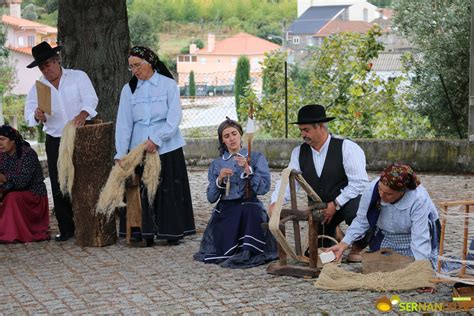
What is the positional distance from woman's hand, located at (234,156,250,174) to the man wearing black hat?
1.68 meters

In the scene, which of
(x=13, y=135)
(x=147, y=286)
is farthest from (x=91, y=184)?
(x=147, y=286)

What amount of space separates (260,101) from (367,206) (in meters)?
9.63

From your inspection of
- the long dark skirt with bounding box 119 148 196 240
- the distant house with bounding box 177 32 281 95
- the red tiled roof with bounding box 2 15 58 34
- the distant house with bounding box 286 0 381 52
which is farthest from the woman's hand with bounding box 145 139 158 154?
the distant house with bounding box 286 0 381 52

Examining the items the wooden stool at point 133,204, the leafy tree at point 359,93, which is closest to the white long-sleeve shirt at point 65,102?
the wooden stool at point 133,204

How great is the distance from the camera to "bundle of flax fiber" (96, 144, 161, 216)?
25.0 feet

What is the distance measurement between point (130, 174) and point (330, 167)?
1.81 m

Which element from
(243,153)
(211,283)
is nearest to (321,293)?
(211,283)

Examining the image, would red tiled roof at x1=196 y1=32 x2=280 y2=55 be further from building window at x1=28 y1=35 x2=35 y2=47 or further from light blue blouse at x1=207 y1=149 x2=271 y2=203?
light blue blouse at x1=207 y1=149 x2=271 y2=203

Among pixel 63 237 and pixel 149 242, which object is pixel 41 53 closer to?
pixel 63 237

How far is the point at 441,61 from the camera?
1488 cm

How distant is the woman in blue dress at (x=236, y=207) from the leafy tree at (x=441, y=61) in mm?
7653

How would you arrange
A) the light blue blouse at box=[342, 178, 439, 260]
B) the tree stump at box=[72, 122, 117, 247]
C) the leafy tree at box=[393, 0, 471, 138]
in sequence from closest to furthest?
the light blue blouse at box=[342, 178, 439, 260] < the tree stump at box=[72, 122, 117, 247] < the leafy tree at box=[393, 0, 471, 138]

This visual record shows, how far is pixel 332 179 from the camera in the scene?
22.4ft

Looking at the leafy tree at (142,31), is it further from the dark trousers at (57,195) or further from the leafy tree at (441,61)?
the dark trousers at (57,195)
